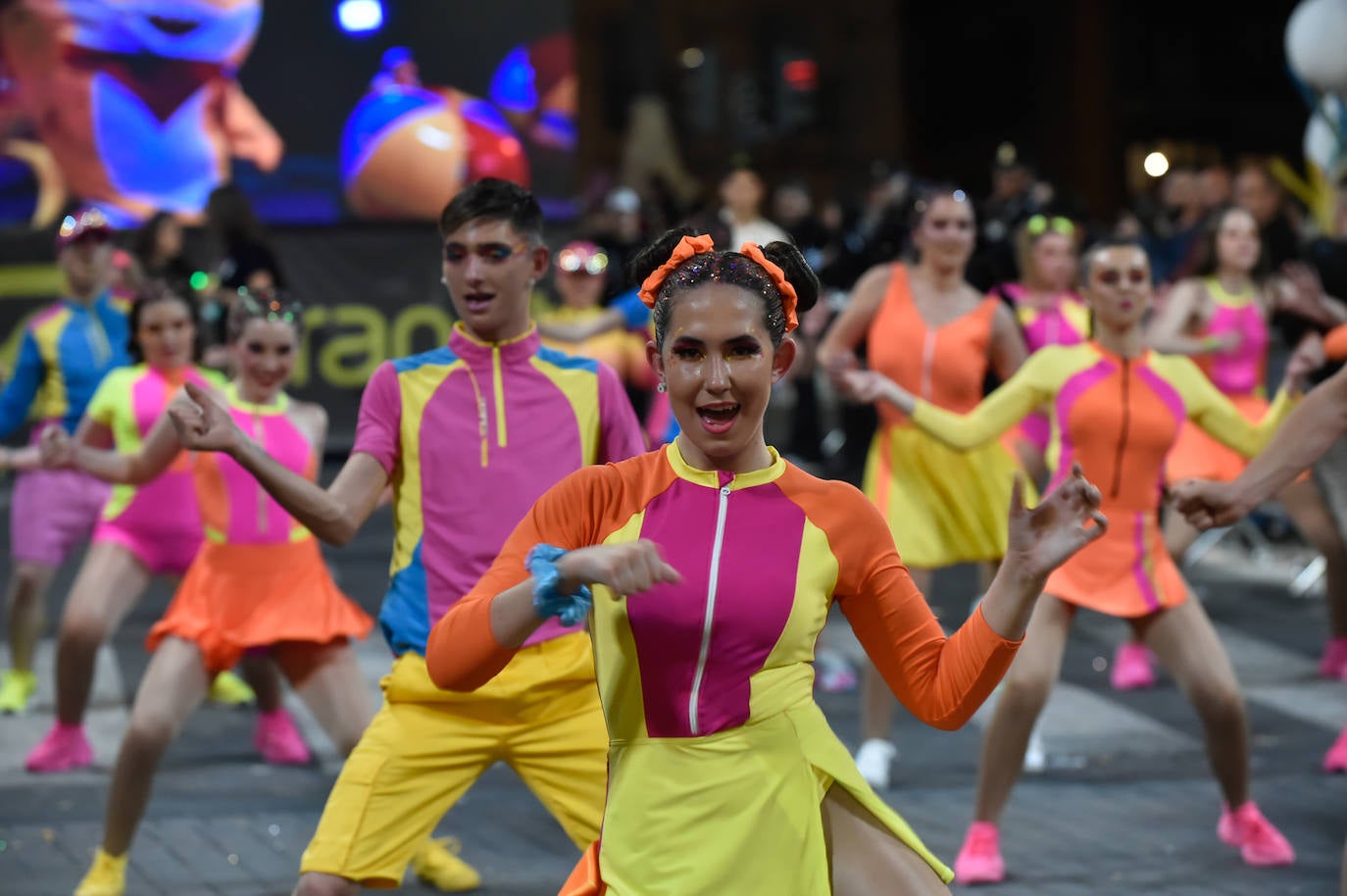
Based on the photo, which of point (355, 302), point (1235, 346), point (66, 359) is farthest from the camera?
point (355, 302)

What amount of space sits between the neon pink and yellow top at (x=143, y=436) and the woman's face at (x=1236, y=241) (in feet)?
16.9

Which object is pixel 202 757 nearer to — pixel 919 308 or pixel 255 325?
pixel 255 325

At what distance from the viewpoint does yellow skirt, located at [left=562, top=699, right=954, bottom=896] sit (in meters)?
3.65

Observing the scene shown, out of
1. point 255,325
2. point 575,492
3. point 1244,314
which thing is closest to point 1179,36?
point 1244,314

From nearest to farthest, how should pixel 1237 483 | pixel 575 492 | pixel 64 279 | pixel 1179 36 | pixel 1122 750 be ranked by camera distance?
pixel 575 492
pixel 1237 483
pixel 1122 750
pixel 64 279
pixel 1179 36

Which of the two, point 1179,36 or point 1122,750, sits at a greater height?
point 1179,36

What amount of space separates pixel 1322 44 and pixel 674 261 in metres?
10.3

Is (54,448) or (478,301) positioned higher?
(478,301)

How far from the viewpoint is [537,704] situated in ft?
16.0

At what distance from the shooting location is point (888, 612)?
3807 millimetres

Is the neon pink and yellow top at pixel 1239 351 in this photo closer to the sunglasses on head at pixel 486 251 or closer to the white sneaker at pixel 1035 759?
the white sneaker at pixel 1035 759

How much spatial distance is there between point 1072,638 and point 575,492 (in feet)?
23.9

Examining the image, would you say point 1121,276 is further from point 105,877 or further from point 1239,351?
point 105,877

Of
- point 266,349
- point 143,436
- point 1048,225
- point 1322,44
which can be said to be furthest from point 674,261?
point 1322,44
